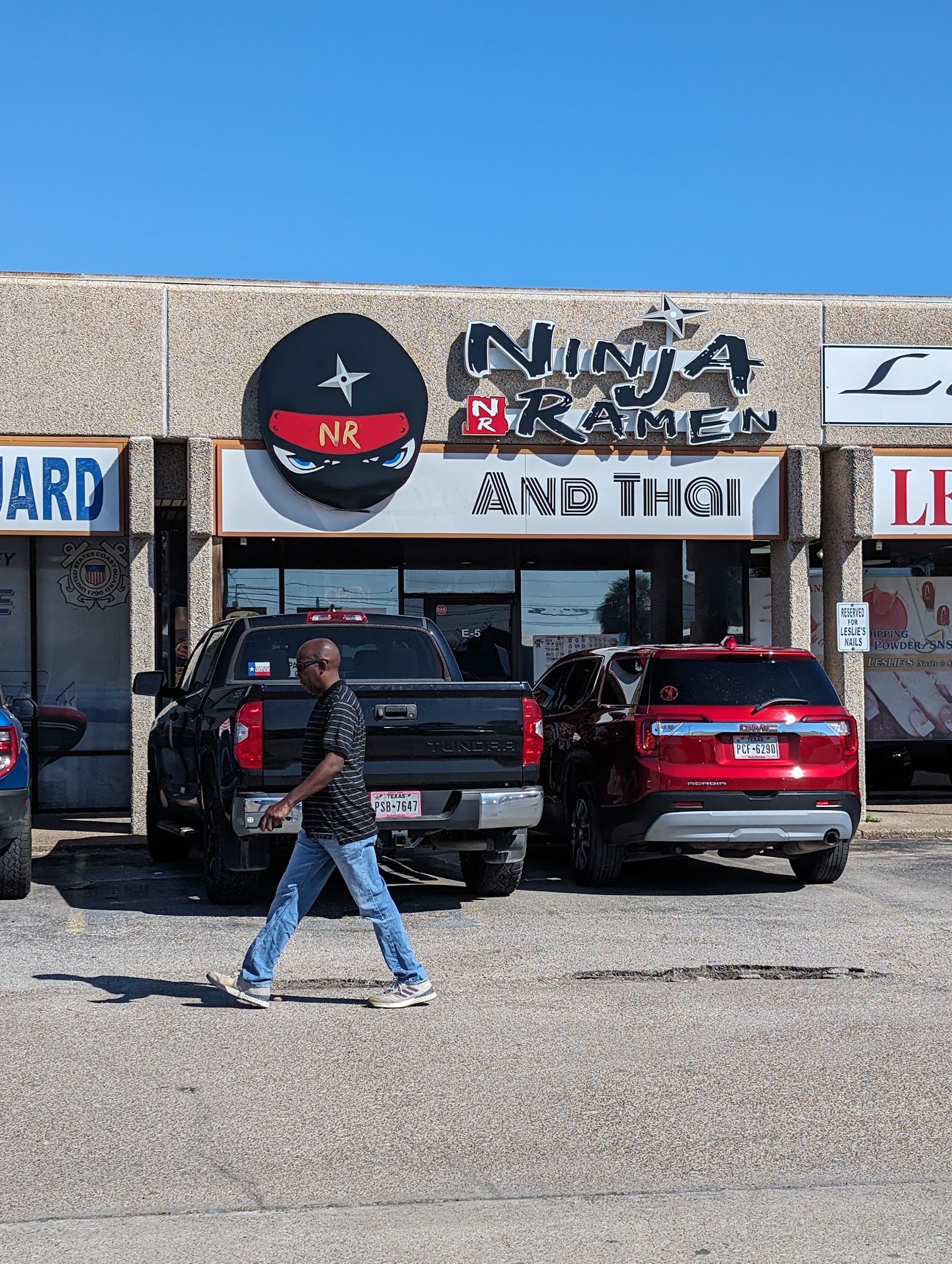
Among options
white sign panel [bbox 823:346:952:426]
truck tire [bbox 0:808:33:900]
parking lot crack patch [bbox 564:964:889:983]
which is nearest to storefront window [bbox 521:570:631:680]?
white sign panel [bbox 823:346:952:426]

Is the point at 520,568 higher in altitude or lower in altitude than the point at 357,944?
higher

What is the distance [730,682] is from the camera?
437 inches

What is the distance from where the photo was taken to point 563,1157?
514cm

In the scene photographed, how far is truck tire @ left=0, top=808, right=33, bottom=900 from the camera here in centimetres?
1068

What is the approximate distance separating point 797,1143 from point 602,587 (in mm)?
13674

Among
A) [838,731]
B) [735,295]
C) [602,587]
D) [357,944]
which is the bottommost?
[357,944]

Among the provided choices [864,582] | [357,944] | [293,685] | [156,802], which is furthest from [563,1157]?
[864,582]

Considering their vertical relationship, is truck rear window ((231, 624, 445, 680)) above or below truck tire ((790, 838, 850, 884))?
above

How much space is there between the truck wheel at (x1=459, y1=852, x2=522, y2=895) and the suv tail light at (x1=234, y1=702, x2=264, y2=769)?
198cm

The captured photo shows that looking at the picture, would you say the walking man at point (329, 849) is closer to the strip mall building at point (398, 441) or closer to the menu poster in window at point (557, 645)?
the strip mall building at point (398, 441)

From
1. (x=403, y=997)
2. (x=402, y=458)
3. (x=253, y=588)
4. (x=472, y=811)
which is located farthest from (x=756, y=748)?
(x=253, y=588)

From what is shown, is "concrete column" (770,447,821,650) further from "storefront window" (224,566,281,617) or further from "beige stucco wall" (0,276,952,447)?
"storefront window" (224,566,281,617)

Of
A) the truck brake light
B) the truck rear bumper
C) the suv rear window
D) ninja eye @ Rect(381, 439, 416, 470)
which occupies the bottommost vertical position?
the truck rear bumper

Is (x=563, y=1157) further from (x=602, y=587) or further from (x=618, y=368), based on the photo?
(x=602, y=587)
